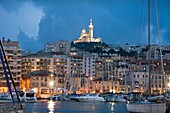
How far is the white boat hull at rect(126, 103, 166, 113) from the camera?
Answer: 4528 centimetres

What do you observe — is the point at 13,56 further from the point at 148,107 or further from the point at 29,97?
the point at 148,107

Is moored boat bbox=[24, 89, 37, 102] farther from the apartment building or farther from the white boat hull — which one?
the white boat hull

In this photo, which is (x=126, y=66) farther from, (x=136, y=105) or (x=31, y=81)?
(x=136, y=105)

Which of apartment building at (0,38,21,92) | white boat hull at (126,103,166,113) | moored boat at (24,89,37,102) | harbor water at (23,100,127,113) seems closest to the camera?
white boat hull at (126,103,166,113)

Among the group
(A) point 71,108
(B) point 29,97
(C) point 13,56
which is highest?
(C) point 13,56

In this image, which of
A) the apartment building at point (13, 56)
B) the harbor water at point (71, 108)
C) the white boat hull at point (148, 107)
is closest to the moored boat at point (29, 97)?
the harbor water at point (71, 108)

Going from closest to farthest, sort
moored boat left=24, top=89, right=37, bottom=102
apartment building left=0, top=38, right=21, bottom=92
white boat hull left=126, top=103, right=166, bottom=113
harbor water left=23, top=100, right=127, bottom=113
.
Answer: white boat hull left=126, top=103, right=166, bottom=113, harbor water left=23, top=100, right=127, bottom=113, moored boat left=24, top=89, right=37, bottom=102, apartment building left=0, top=38, right=21, bottom=92

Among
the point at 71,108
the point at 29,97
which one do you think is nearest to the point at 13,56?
the point at 29,97

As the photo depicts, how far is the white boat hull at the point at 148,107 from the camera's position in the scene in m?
45.3

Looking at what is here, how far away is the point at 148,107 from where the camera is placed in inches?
1863

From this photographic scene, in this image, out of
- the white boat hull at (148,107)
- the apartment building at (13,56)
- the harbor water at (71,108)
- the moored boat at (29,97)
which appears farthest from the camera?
the apartment building at (13,56)

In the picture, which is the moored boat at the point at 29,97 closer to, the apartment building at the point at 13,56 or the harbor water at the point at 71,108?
the harbor water at the point at 71,108

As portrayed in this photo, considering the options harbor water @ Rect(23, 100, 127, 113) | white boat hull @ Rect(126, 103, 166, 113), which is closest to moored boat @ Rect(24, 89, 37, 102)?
harbor water @ Rect(23, 100, 127, 113)

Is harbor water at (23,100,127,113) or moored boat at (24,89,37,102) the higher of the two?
moored boat at (24,89,37,102)
